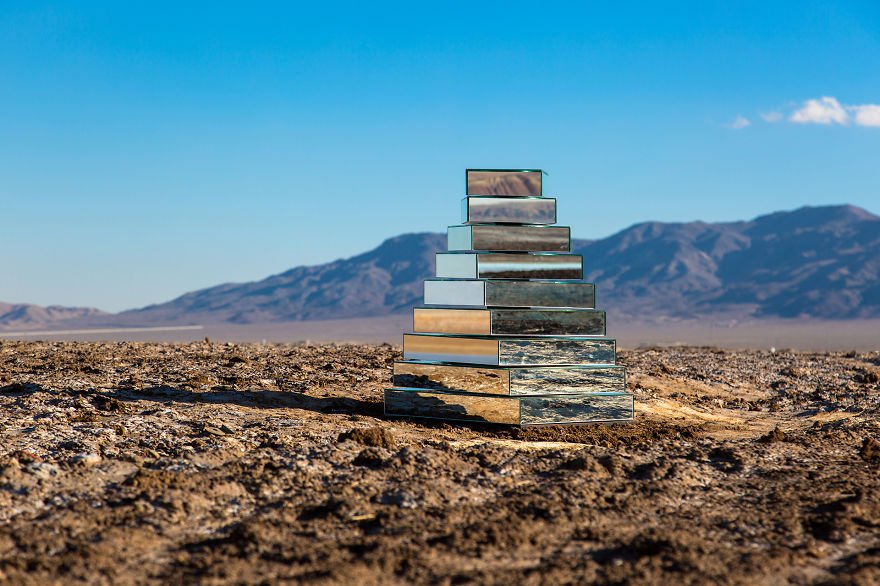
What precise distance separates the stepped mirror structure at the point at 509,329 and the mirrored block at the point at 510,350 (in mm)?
11

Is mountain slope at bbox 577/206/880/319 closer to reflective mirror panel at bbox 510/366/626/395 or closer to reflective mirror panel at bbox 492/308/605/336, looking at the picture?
reflective mirror panel at bbox 510/366/626/395

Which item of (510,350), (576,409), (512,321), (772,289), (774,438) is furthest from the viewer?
(772,289)

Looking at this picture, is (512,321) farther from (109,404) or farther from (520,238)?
(109,404)

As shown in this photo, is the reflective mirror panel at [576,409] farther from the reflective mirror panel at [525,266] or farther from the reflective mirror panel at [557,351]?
the reflective mirror panel at [525,266]

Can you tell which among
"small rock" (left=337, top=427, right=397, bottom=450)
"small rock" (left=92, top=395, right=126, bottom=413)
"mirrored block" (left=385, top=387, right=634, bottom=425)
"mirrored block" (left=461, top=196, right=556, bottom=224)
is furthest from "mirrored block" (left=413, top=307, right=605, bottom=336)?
"small rock" (left=92, top=395, right=126, bottom=413)

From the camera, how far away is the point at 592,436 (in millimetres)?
11914

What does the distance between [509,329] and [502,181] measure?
1.73 m

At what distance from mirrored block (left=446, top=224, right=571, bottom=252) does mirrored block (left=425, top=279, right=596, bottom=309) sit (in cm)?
45

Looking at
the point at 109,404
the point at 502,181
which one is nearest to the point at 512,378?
the point at 502,181

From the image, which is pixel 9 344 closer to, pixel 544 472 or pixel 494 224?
pixel 494 224

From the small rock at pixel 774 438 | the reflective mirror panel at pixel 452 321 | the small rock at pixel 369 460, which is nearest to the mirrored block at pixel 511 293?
the reflective mirror panel at pixel 452 321

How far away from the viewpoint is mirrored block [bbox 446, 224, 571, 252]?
12.4m

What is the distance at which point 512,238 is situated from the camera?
493 inches

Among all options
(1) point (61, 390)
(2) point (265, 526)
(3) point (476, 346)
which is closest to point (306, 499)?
(2) point (265, 526)
